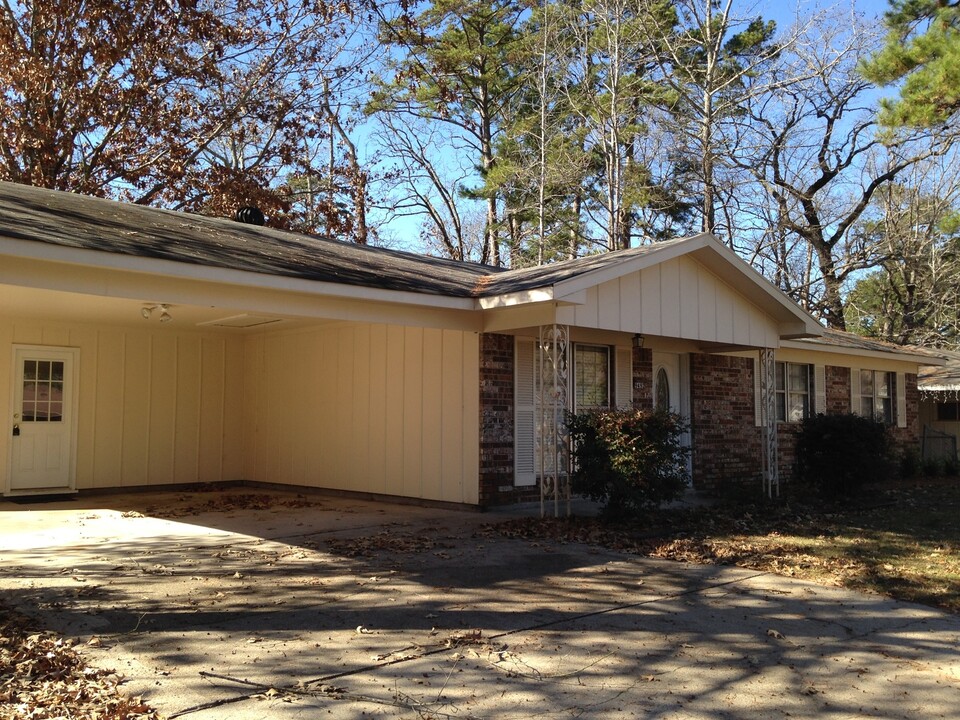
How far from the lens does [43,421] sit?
13.0 metres

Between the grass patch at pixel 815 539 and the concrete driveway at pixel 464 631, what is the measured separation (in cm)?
50

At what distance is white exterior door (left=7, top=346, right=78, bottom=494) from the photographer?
12.7 meters

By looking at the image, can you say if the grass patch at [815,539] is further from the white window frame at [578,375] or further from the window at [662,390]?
the window at [662,390]

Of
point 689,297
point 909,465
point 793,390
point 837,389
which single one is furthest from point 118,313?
point 909,465

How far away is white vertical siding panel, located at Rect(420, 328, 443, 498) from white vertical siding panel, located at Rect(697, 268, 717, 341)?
3.89 metres

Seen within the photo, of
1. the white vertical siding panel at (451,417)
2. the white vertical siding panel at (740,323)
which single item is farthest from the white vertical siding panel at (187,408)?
the white vertical siding panel at (740,323)

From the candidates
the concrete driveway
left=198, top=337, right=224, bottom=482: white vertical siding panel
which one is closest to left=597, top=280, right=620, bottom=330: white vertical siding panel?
the concrete driveway

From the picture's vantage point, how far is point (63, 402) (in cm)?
1316

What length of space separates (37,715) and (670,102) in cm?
2572

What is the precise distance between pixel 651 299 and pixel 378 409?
4408 millimetres

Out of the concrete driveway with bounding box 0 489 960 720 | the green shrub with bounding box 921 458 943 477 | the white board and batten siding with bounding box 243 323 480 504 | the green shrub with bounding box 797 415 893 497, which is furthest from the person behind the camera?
the green shrub with bounding box 921 458 943 477

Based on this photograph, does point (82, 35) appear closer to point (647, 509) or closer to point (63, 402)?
point (63, 402)

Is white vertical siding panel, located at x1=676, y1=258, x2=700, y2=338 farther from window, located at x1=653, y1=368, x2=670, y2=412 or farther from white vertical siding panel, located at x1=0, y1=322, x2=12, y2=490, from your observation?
white vertical siding panel, located at x1=0, y1=322, x2=12, y2=490

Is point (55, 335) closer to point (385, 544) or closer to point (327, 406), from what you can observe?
point (327, 406)
